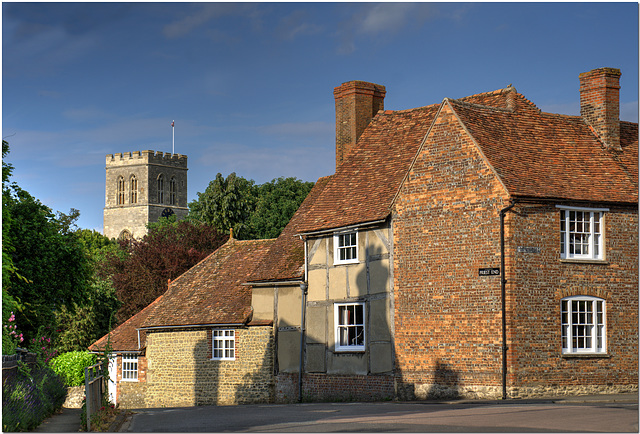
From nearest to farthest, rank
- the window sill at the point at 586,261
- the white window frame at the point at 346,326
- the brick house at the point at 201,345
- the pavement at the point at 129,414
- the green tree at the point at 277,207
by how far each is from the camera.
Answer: the pavement at the point at 129,414 < the window sill at the point at 586,261 < the white window frame at the point at 346,326 < the brick house at the point at 201,345 < the green tree at the point at 277,207

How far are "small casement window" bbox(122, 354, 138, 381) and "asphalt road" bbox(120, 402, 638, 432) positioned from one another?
1609 centimetres

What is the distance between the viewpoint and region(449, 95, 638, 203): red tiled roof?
26.0m

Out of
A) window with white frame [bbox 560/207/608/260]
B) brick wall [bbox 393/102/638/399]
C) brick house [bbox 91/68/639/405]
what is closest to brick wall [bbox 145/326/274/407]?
brick house [bbox 91/68/639/405]

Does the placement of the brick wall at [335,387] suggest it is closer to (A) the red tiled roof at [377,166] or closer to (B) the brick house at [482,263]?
(B) the brick house at [482,263]

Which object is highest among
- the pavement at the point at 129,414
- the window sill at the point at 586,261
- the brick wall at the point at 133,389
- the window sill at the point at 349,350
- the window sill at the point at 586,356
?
the window sill at the point at 586,261

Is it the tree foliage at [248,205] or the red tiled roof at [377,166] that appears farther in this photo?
the tree foliage at [248,205]

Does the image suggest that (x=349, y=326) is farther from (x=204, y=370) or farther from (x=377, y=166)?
(x=204, y=370)

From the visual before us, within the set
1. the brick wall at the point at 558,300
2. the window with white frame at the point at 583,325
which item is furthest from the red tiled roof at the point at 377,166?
the window with white frame at the point at 583,325

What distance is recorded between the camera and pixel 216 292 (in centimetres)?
3628

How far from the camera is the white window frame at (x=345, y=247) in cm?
2943

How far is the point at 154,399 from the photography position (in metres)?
36.0

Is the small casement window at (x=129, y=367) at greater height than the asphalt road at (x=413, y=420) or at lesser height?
lesser

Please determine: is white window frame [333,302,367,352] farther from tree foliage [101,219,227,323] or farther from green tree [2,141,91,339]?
tree foliage [101,219,227,323]

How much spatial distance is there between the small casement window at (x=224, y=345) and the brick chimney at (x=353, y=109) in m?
8.46
